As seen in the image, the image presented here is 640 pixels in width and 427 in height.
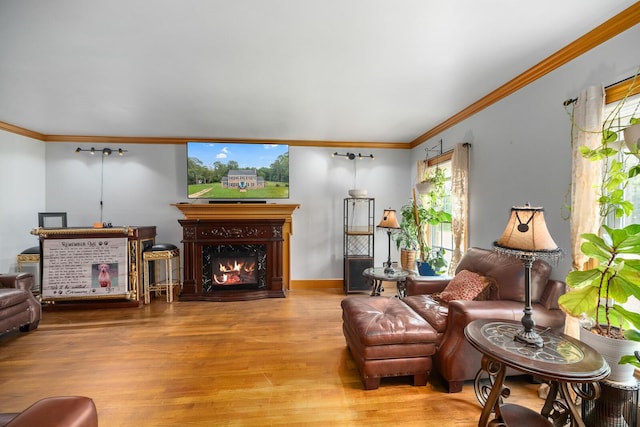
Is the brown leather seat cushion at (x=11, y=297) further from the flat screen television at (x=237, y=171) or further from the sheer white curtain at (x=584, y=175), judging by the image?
the sheer white curtain at (x=584, y=175)

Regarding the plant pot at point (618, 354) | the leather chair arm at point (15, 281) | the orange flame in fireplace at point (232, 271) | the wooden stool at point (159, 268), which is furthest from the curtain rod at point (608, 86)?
the leather chair arm at point (15, 281)

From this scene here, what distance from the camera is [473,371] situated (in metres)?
2.17

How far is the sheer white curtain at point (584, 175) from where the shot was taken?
79.4 inches

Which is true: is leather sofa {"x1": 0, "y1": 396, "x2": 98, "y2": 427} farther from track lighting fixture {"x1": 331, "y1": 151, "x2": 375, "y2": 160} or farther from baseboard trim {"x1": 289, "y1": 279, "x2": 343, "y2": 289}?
track lighting fixture {"x1": 331, "y1": 151, "x2": 375, "y2": 160}

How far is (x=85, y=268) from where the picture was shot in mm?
4117

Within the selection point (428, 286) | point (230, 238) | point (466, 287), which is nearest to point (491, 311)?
point (466, 287)

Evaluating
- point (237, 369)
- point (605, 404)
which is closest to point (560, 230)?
point (605, 404)

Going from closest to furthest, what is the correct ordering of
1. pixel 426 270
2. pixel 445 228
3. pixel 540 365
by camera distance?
pixel 540 365 → pixel 426 270 → pixel 445 228

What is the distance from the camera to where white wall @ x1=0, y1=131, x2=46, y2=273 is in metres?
3.99

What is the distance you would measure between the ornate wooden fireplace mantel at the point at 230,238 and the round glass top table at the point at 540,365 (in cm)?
339

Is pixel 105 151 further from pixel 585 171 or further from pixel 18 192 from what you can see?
pixel 585 171

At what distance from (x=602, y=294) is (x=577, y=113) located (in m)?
1.34

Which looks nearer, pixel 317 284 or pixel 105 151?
pixel 105 151

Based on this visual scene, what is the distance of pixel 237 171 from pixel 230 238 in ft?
3.85
